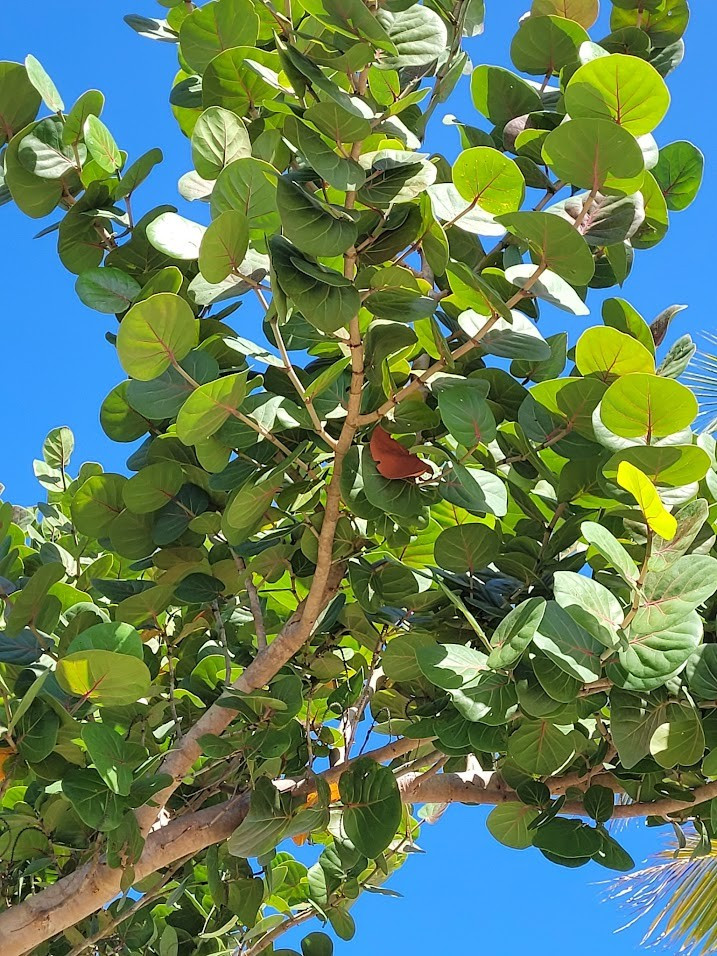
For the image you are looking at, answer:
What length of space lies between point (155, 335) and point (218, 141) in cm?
23

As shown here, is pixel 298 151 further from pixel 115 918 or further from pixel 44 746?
pixel 115 918

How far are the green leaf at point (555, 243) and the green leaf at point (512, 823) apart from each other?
895 mm

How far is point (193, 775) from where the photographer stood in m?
1.91

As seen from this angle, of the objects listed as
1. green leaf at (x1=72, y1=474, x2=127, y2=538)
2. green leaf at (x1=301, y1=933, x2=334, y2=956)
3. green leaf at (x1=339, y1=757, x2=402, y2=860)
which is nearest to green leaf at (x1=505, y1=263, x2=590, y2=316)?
green leaf at (x1=72, y1=474, x2=127, y2=538)

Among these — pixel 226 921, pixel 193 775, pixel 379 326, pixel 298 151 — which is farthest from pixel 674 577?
pixel 226 921

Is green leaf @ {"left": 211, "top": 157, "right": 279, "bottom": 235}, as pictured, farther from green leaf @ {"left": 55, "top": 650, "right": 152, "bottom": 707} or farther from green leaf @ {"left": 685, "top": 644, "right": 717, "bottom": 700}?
green leaf @ {"left": 685, "top": 644, "right": 717, "bottom": 700}

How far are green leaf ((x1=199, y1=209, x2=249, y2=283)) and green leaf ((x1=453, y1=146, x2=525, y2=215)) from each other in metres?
0.25

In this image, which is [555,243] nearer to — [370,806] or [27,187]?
[27,187]

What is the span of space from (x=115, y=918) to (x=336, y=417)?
944 mm

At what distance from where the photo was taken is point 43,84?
148 centimetres

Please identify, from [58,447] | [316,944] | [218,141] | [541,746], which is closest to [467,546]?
[541,746]

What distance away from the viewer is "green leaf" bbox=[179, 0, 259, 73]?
1.35 m

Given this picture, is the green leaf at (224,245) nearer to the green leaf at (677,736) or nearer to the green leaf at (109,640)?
the green leaf at (109,640)

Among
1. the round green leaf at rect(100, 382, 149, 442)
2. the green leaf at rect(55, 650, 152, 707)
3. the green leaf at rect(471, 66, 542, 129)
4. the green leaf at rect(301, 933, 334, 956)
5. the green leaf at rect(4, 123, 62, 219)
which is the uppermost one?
the green leaf at rect(4, 123, 62, 219)
